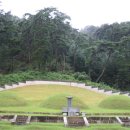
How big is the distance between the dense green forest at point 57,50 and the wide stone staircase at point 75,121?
25.5 m

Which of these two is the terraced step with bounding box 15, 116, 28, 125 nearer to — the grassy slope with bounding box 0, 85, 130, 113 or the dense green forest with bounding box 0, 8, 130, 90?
the grassy slope with bounding box 0, 85, 130, 113

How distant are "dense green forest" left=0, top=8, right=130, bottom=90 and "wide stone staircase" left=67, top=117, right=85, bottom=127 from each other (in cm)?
2552

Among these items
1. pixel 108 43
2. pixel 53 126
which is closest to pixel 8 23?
pixel 108 43

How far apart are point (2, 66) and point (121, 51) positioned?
1745cm

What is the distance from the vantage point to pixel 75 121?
22547mm

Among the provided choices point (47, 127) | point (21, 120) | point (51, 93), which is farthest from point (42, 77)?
point (47, 127)

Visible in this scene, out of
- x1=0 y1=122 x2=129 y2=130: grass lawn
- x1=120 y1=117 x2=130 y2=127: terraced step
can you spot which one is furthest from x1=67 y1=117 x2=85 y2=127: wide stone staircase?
x1=120 y1=117 x2=130 y2=127: terraced step

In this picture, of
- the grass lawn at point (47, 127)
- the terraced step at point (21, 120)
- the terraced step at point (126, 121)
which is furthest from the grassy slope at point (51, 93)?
the grass lawn at point (47, 127)

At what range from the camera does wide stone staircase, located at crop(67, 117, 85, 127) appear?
72.0ft

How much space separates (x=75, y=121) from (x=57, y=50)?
30639mm

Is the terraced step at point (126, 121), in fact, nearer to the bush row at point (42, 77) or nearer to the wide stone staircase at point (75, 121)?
the wide stone staircase at point (75, 121)

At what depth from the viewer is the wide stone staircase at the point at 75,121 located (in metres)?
22.0

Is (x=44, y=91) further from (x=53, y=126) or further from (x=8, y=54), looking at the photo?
(x=53, y=126)

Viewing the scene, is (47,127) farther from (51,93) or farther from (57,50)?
(57,50)
